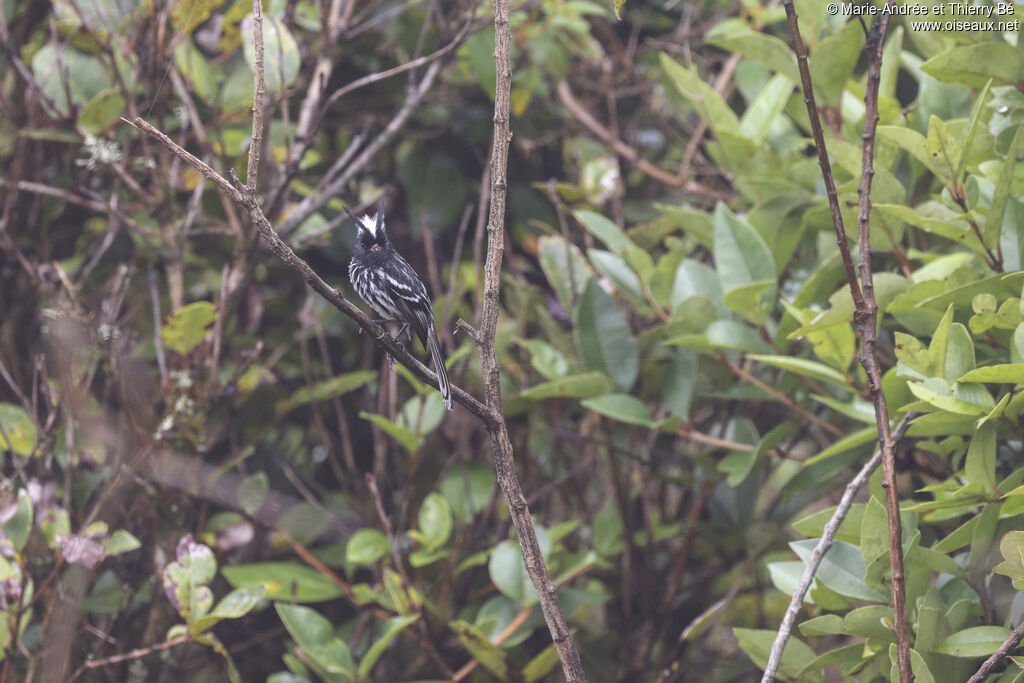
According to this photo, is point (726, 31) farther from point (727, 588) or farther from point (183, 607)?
point (183, 607)

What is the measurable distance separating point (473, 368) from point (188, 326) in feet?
2.33

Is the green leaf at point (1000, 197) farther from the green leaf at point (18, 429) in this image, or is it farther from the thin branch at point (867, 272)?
the green leaf at point (18, 429)

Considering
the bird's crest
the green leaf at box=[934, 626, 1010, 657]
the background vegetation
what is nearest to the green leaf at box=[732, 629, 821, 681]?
the background vegetation

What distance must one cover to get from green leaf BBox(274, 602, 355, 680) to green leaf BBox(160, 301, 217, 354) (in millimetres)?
649

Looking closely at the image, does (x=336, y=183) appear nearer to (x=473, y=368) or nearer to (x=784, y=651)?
(x=473, y=368)

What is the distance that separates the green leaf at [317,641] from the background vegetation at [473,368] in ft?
0.03

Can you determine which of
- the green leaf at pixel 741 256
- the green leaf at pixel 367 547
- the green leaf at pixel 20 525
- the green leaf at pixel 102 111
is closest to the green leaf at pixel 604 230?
the green leaf at pixel 741 256

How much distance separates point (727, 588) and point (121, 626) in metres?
1.61

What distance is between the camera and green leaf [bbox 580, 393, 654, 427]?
6.81ft

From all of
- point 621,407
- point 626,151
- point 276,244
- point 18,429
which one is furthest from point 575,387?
point 18,429

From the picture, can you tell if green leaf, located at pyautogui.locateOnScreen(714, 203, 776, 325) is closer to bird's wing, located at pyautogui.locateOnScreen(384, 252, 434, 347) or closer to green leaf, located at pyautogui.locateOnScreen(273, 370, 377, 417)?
bird's wing, located at pyautogui.locateOnScreen(384, 252, 434, 347)

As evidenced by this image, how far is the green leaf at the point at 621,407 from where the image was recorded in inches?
81.7

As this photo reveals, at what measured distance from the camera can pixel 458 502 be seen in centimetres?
238

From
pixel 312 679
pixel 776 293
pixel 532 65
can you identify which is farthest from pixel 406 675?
pixel 532 65
